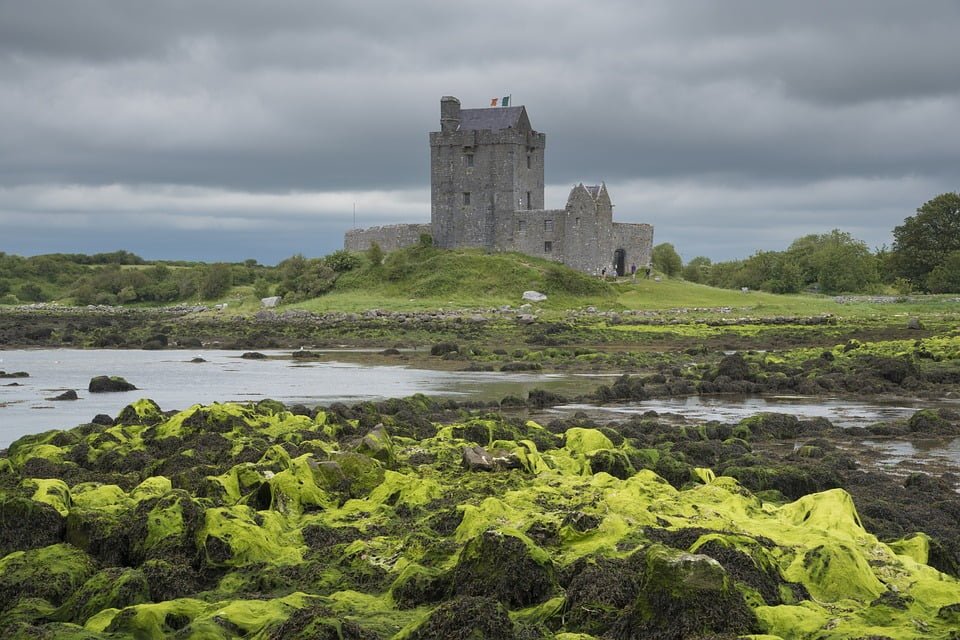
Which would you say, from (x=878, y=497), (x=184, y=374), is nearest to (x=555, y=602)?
(x=878, y=497)

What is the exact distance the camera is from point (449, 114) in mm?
59875

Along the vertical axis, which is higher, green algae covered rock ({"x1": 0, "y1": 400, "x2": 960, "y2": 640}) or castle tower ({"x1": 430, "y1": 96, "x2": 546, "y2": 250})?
castle tower ({"x1": 430, "y1": 96, "x2": 546, "y2": 250})

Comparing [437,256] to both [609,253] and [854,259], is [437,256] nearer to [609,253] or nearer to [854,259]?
[609,253]

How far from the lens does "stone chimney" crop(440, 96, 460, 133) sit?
2352 inches

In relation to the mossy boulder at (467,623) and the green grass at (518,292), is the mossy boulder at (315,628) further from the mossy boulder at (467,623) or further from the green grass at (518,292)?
the green grass at (518,292)

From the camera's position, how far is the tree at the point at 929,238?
70.0 metres

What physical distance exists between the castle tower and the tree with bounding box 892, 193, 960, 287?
31.4 meters

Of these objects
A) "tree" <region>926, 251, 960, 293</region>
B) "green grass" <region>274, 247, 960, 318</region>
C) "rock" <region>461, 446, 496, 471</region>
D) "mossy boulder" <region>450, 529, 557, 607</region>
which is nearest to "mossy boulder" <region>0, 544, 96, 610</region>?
"mossy boulder" <region>450, 529, 557, 607</region>

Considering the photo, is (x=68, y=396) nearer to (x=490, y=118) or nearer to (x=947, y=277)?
(x=490, y=118)

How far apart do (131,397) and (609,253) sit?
4199 cm

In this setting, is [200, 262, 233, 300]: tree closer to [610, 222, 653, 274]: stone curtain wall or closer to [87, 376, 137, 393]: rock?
[610, 222, 653, 274]: stone curtain wall

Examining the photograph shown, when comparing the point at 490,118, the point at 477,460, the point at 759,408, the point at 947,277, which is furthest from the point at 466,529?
the point at 947,277

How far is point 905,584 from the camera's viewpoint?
6.46m

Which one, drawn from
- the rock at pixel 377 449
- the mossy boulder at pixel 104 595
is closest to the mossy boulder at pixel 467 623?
the mossy boulder at pixel 104 595
